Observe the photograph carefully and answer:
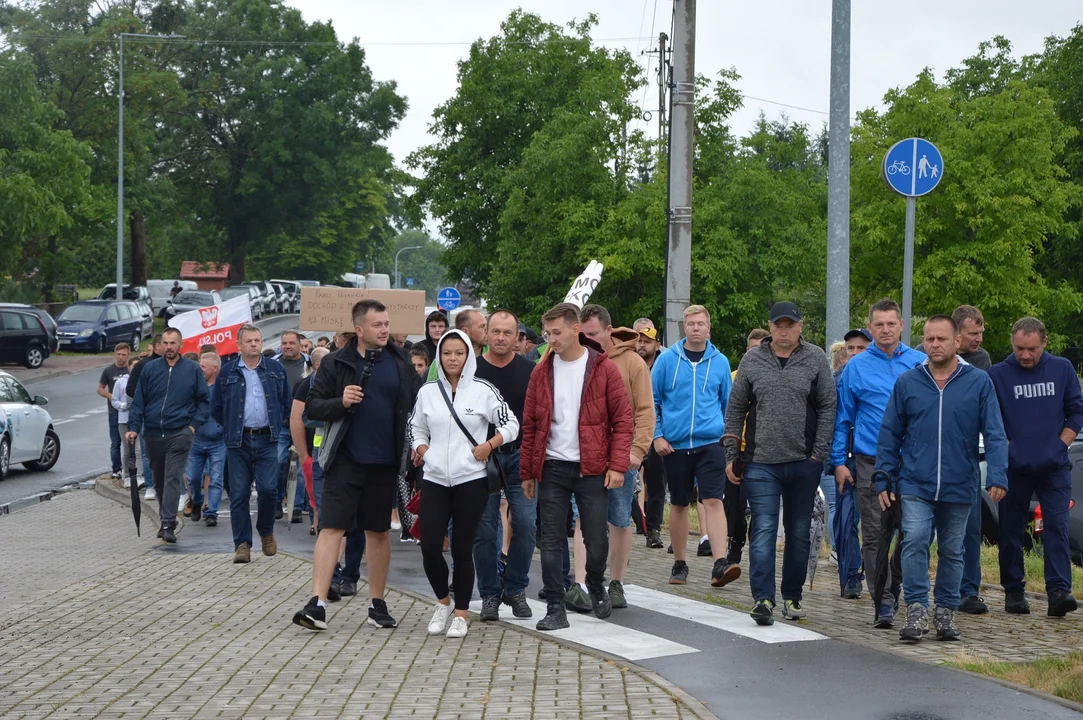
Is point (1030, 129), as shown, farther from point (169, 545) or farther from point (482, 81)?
point (169, 545)

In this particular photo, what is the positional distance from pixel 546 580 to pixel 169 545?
570 cm

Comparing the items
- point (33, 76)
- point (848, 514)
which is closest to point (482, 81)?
point (33, 76)

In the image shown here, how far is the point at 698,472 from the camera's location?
33.0 feet

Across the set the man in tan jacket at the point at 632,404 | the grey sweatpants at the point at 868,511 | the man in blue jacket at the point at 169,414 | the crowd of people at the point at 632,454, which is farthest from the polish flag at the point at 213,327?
the grey sweatpants at the point at 868,511

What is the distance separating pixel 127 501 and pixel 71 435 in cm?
1059

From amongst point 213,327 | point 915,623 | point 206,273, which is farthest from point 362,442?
point 206,273

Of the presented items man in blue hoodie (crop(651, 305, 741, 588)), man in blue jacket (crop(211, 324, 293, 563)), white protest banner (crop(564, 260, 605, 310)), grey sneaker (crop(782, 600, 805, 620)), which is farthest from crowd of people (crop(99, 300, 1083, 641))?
white protest banner (crop(564, 260, 605, 310))

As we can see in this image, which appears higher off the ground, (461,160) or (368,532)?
(461,160)

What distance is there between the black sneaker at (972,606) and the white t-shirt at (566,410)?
2781mm

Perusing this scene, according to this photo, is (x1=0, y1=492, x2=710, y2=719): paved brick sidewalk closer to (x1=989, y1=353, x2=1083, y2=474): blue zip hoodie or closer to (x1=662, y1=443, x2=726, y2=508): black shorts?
(x1=662, y1=443, x2=726, y2=508): black shorts

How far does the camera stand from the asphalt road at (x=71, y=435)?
64.8 ft

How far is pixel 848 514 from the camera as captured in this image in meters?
9.42

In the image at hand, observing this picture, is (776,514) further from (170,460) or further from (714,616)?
(170,460)

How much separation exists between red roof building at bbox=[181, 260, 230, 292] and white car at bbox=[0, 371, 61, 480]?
44152 mm
